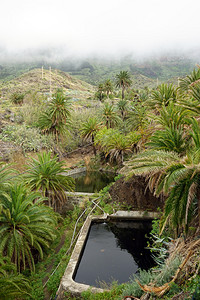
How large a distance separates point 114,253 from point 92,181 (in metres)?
13.5

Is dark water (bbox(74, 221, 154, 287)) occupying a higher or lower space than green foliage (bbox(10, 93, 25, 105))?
lower

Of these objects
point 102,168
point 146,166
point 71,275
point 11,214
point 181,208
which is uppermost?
point 146,166

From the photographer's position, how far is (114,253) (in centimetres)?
906

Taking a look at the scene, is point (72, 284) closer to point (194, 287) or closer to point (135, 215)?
point (194, 287)

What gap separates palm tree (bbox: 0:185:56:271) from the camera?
26.3ft

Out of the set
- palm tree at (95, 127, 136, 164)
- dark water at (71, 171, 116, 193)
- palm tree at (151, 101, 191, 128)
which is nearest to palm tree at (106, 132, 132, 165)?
palm tree at (95, 127, 136, 164)

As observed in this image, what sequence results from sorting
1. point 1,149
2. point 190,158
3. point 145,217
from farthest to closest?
point 1,149 → point 145,217 → point 190,158

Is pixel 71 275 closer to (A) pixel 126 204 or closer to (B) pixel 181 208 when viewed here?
(B) pixel 181 208

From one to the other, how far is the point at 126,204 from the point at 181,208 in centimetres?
626

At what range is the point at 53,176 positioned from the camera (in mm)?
12984

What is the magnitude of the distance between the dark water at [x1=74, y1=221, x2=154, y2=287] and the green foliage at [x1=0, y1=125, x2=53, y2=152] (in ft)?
55.8

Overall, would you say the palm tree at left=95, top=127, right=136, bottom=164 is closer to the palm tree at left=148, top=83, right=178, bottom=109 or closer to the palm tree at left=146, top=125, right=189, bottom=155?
the palm tree at left=148, top=83, right=178, bottom=109

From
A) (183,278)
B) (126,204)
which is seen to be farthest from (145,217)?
(183,278)

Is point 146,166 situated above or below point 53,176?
above
